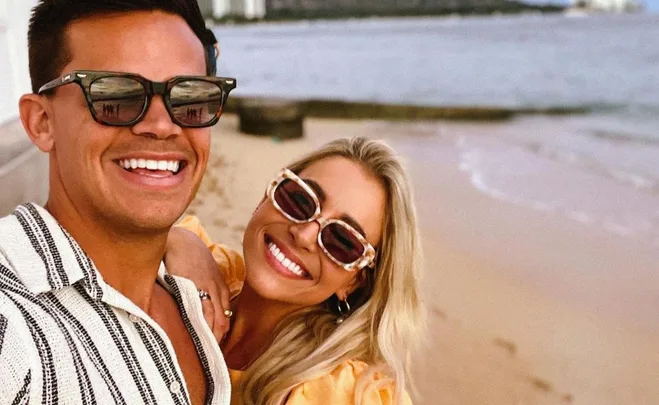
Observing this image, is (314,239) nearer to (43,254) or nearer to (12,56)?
(43,254)

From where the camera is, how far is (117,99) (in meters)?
1.60

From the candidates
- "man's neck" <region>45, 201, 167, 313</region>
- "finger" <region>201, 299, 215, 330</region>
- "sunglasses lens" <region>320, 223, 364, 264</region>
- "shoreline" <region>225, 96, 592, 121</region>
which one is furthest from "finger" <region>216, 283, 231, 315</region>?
"shoreline" <region>225, 96, 592, 121</region>

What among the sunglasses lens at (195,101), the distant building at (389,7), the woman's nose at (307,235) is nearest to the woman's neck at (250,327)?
the woman's nose at (307,235)

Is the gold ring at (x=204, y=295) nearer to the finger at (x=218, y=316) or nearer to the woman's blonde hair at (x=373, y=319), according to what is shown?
the finger at (x=218, y=316)

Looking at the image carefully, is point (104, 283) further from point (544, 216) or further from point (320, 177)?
point (544, 216)

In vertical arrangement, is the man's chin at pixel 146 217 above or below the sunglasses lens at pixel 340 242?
above

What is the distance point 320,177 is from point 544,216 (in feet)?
17.3

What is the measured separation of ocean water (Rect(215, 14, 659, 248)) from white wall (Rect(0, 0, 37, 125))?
5.73m

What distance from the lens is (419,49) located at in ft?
147

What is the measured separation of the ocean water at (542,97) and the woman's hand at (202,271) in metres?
5.62

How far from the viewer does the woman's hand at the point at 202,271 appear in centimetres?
240

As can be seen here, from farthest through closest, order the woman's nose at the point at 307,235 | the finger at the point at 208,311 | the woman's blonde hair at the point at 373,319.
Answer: the woman's nose at the point at 307,235
the woman's blonde hair at the point at 373,319
the finger at the point at 208,311

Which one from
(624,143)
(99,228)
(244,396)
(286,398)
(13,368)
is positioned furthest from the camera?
(624,143)

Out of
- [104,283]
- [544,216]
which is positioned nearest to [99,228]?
[104,283]
